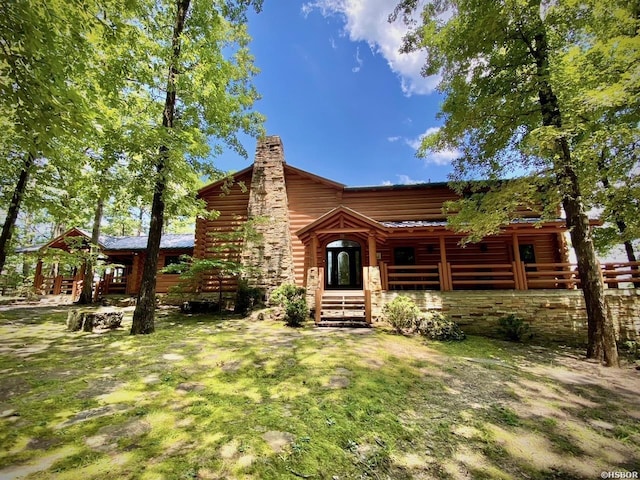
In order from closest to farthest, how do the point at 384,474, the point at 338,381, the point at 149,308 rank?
1. the point at 384,474
2. the point at 338,381
3. the point at 149,308

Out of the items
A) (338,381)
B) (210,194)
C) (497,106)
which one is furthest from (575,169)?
(210,194)

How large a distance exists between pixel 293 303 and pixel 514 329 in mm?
7335

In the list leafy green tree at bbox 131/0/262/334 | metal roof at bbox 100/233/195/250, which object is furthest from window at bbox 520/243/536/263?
metal roof at bbox 100/233/195/250

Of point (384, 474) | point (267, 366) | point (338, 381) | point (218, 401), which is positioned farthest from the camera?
point (267, 366)

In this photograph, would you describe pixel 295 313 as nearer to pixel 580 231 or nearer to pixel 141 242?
pixel 580 231

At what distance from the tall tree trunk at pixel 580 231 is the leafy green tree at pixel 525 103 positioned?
0.02 m

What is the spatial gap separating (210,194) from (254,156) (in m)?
3.29

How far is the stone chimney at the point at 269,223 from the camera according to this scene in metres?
13.1

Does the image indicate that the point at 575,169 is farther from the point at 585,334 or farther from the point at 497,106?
the point at 585,334

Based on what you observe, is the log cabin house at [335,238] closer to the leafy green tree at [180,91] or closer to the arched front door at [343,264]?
the arched front door at [343,264]

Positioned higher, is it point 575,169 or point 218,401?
point 575,169

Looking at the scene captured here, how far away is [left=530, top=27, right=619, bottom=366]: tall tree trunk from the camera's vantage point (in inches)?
269

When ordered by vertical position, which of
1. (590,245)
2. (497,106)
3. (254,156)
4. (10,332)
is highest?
(254,156)

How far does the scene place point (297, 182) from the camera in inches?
585
